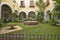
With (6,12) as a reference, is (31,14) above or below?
below

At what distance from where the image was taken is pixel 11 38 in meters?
9.24

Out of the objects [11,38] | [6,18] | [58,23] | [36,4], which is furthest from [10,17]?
[11,38]

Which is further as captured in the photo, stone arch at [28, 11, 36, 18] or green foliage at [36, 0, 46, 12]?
stone arch at [28, 11, 36, 18]

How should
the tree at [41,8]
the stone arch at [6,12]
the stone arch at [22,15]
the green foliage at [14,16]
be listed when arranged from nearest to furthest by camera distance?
the green foliage at [14,16] < the tree at [41,8] < the stone arch at [6,12] < the stone arch at [22,15]

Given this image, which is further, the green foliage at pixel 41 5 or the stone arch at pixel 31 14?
the stone arch at pixel 31 14

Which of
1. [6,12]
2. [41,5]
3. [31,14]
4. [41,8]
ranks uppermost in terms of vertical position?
[41,5]

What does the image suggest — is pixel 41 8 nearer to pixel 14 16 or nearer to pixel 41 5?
pixel 41 5

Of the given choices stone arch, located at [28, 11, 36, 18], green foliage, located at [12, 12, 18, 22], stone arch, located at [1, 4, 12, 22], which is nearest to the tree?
stone arch, located at [28, 11, 36, 18]

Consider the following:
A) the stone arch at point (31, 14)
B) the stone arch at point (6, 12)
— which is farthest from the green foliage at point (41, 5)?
the stone arch at point (6, 12)

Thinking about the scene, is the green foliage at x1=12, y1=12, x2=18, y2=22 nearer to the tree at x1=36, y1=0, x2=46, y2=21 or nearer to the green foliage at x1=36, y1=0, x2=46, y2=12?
the tree at x1=36, y1=0, x2=46, y2=21

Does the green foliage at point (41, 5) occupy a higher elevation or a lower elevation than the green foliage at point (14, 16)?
higher

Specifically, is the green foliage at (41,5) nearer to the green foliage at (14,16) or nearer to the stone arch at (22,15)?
the stone arch at (22,15)

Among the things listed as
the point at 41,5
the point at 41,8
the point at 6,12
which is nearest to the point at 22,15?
the point at 6,12

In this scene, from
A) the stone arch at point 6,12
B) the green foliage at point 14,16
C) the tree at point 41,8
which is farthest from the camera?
the stone arch at point 6,12
